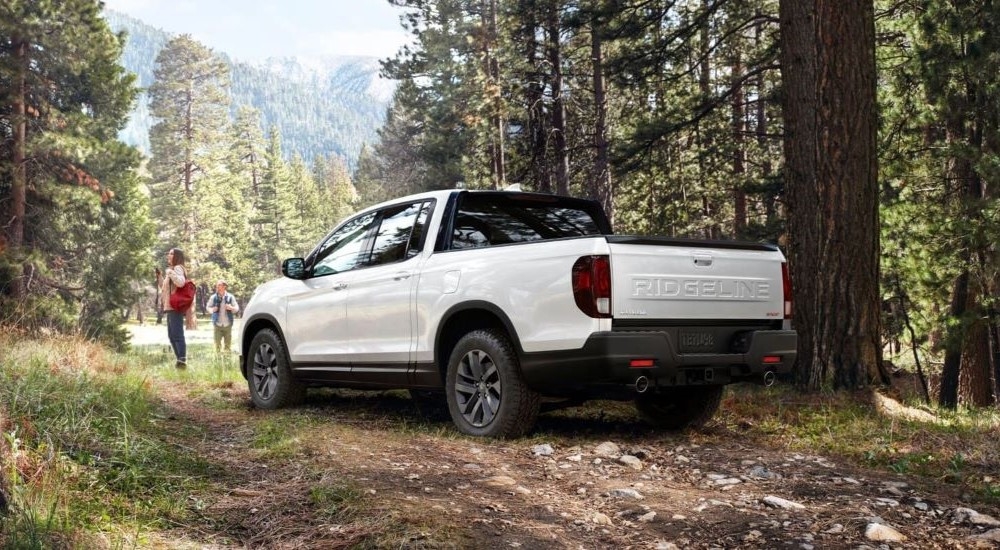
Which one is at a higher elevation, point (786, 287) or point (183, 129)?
point (183, 129)

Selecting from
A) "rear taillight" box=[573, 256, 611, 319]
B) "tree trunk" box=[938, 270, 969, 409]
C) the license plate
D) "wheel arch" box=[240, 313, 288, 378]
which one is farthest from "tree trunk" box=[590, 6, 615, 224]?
"rear taillight" box=[573, 256, 611, 319]

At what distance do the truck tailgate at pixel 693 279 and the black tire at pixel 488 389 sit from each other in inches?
39.2

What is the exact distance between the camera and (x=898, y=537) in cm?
382

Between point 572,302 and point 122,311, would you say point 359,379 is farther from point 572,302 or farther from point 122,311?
point 122,311

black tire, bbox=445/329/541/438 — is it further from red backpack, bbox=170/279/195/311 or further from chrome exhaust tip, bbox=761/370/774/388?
red backpack, bbox=170/279/195/311

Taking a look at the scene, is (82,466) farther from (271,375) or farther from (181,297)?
(181,297)

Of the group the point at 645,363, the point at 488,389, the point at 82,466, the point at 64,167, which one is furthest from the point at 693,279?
the point at 64,167

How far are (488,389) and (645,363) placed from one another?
4.40 feet

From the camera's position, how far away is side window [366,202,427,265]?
23.7ft

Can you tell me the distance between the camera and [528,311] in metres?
5.86

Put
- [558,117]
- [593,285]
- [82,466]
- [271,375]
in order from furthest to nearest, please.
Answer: [558,117] < [271,375] < [593,285] < [82,466]

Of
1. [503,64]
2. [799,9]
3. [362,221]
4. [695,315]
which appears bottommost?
[695,315]

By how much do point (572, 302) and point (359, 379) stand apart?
2.70 m

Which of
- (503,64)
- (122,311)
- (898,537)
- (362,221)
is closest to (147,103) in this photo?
(122,311)
